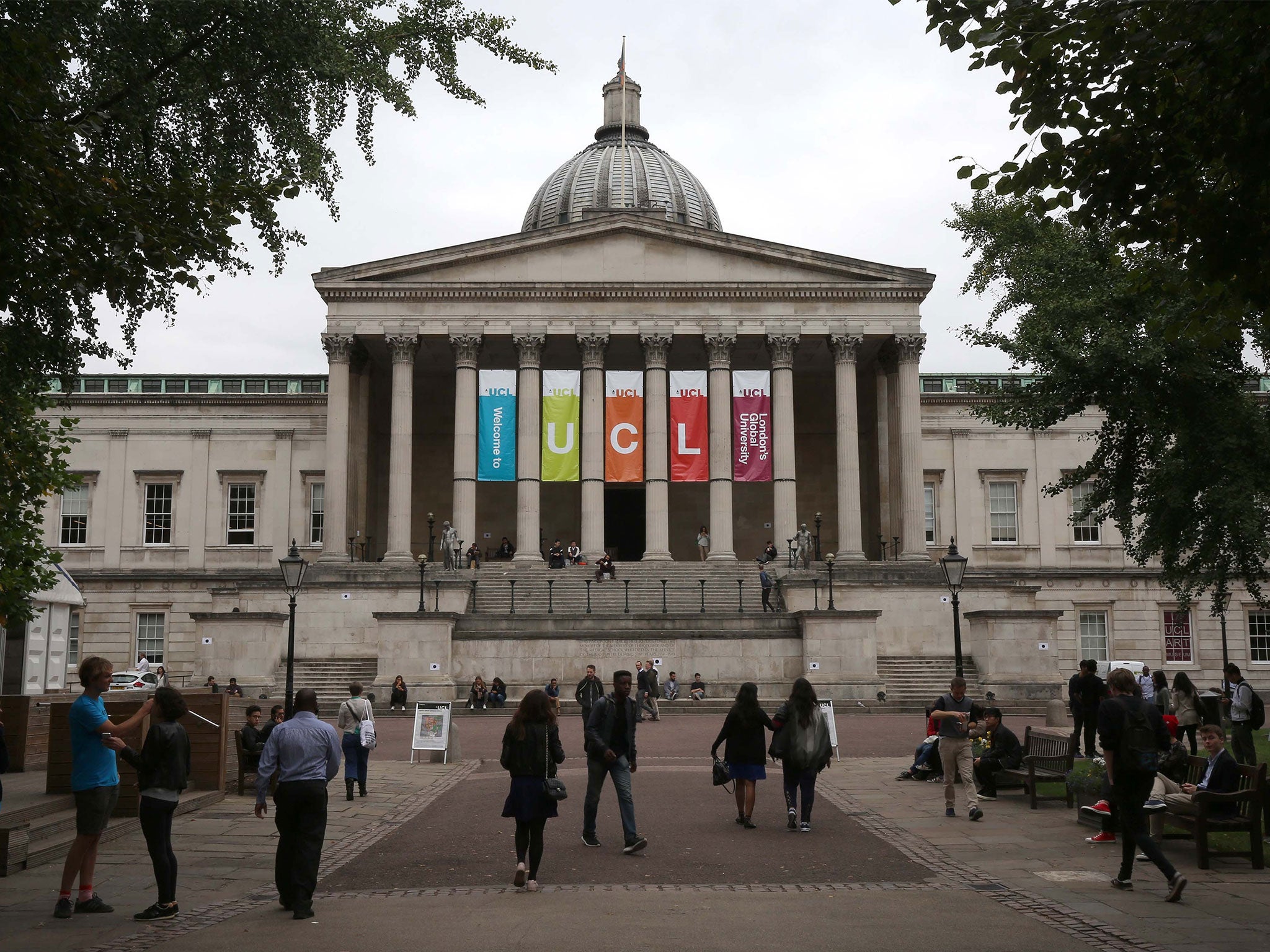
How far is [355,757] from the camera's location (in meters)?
17.6

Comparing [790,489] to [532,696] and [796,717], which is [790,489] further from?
[532,696]

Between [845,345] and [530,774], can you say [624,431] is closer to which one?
[845,345]

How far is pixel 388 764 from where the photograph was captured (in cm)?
2261

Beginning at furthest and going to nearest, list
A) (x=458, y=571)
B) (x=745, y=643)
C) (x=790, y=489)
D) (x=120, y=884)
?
1. (x=790, y=489)
2. (x=458, y=571)
3. (x=745, y=643)
4. (x=120, y=884)

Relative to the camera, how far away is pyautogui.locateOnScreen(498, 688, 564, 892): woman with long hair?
36.6 feet

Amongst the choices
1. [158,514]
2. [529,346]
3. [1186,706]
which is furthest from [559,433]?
[1186,706]

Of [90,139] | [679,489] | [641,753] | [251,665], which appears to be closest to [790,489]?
[679,489]

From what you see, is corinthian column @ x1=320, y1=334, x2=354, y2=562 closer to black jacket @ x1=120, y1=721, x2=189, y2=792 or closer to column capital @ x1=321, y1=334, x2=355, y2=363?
column capital @ x1=321, y1=334, x2=355, y2=363

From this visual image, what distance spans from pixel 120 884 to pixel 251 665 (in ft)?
86.5

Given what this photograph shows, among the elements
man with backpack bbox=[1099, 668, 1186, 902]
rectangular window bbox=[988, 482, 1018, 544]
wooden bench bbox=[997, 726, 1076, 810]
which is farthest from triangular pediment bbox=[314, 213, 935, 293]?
man with backpack bbox=[1099, 668, 1186, 902]

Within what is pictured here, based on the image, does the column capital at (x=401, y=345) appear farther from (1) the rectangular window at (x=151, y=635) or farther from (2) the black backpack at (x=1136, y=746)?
(2) the black backpack at (x=1136, y=746)

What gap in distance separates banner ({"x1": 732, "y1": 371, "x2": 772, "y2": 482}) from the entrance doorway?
11.0 m

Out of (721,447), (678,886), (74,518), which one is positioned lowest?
(678,886)

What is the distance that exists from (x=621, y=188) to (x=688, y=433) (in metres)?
27.1
